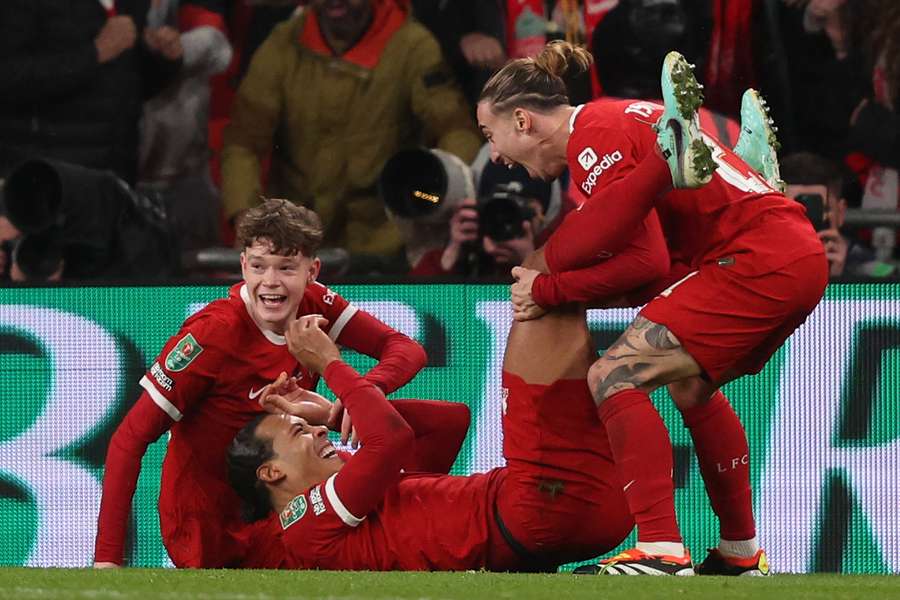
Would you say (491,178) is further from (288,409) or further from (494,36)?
(288,409)

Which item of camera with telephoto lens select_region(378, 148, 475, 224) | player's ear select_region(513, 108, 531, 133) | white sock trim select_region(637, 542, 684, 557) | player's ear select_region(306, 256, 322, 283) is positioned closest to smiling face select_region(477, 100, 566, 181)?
player's ear select_region(513, 108, 531, 133)

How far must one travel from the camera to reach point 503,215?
18.8ft

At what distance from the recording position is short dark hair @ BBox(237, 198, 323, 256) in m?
4.67

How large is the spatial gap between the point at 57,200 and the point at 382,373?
1602 millimetres

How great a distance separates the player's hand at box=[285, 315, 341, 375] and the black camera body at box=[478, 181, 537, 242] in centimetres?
139

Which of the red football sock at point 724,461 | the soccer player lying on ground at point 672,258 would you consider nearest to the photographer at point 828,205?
the soccer player lying on ground at point 672,258

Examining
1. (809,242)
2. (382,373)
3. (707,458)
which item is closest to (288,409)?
(382,373)

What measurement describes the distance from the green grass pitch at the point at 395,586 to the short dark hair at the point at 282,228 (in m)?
1.05

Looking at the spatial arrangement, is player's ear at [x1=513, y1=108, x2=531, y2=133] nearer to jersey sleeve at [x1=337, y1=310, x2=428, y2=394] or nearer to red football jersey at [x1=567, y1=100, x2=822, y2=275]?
red football jersey at [x1=567, y1=100, x2=822, y2=275]

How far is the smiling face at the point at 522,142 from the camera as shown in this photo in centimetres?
439

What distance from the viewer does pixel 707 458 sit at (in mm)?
4527

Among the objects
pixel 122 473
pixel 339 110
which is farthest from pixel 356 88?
pixel 122 473

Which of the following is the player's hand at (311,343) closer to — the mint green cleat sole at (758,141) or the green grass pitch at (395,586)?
the green grass pitch at (395,586)

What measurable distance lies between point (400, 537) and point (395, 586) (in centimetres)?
77
